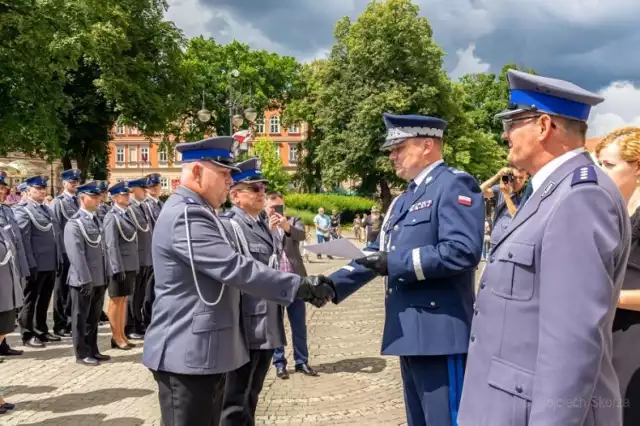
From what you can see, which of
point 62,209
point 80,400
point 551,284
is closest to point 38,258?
point 62,209

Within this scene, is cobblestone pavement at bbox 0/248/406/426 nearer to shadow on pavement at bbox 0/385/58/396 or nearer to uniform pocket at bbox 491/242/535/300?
shadow on pavement at bbox 0/385/58/396

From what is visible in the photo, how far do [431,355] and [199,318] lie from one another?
1319 millimetres

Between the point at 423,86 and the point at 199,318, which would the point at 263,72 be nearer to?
the point at 423,86

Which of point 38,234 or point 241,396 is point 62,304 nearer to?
point 38,234

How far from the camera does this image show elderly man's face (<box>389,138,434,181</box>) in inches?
150

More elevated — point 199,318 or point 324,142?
point 324,142

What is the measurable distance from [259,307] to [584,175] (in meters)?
3.12

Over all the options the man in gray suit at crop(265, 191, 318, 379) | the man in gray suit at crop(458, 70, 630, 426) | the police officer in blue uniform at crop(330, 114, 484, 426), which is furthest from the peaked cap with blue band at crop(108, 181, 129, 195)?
the man in gray suit at crop(458, 70, 630, 426)

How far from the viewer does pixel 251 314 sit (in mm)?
4801

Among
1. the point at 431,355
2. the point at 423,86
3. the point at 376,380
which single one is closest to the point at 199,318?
the point at 431,355

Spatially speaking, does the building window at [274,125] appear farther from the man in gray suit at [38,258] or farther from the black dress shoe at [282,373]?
the black dress shoe at [282,373]

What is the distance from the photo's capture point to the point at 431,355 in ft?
11.4

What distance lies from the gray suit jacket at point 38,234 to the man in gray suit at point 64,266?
0.90 feet

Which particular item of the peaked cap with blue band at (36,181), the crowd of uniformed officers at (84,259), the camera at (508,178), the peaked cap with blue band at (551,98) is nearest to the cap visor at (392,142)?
the peaked cap with blue band at (551,98)
